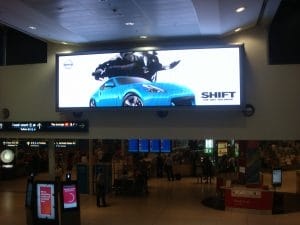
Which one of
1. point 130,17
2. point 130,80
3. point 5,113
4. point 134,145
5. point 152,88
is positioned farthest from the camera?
point 134,145

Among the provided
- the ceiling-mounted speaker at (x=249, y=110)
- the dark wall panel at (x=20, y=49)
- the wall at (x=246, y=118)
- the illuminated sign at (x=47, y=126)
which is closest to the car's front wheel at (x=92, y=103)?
the wall at (x=246, y=118)

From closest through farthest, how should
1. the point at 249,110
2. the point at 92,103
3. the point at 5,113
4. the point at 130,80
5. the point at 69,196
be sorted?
the point at 69,196 < the point at 249,110 < the point at 130,80 < the point at 92,103 < the point at 5,113

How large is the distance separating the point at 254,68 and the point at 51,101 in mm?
6750

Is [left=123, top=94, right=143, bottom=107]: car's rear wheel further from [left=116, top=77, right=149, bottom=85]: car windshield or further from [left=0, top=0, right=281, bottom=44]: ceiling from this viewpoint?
[left=0, top=0, right=281, bottom=44]: ceiling

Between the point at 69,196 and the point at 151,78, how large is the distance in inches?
169

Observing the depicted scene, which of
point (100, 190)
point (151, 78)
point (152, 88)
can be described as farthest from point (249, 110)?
point (100, 190)

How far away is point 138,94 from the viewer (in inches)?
529

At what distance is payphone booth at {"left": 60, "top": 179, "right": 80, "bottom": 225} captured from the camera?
11.4 m

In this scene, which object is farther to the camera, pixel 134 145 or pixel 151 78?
pixel 134 145

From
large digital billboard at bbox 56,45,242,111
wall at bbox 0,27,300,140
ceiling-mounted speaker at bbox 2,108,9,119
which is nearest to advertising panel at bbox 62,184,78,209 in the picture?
wall at bbox 0,27,300,140

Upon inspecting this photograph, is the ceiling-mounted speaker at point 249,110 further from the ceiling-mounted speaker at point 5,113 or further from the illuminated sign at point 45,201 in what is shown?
the ceiling-mounted speaker at point 5,113

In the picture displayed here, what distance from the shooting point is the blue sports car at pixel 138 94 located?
13.0 meters

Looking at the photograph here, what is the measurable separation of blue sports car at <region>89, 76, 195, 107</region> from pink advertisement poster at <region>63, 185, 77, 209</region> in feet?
10.6

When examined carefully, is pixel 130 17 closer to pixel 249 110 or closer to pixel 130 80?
pixel 130 80
